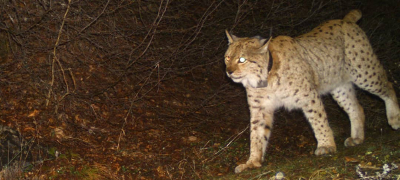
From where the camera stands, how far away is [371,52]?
6469 mm

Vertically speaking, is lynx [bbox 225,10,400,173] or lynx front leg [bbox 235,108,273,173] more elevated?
lynx [bbox 225,10,400,173]

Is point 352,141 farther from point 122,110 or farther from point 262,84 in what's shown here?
point 122,110

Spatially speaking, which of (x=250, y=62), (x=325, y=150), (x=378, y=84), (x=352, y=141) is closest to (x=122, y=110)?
(x=250, y=62)

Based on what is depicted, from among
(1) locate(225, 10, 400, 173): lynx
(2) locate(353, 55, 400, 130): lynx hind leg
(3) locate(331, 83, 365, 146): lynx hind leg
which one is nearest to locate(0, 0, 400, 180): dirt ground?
(3) locate(331, 83, 365, 146): lynx hind leg

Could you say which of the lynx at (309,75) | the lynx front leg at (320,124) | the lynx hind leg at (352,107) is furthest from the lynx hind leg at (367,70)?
the lynx front leg at (320,124)

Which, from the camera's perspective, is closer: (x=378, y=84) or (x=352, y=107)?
(x=378, y=84)

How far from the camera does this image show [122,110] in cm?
692

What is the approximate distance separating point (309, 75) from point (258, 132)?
929 millimetres

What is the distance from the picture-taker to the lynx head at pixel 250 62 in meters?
5.14

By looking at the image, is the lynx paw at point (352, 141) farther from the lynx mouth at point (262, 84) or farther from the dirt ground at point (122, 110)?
the lynx mouth at point (262, 84)

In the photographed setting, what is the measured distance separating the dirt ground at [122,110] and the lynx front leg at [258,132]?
0.25 meters

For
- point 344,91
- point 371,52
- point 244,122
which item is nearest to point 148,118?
point 244,122

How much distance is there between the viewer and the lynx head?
5141 mm

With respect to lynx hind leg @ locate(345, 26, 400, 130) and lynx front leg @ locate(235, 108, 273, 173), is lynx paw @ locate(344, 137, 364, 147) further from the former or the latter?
lynx front leg @ locate(235, 108, 273, 173)
